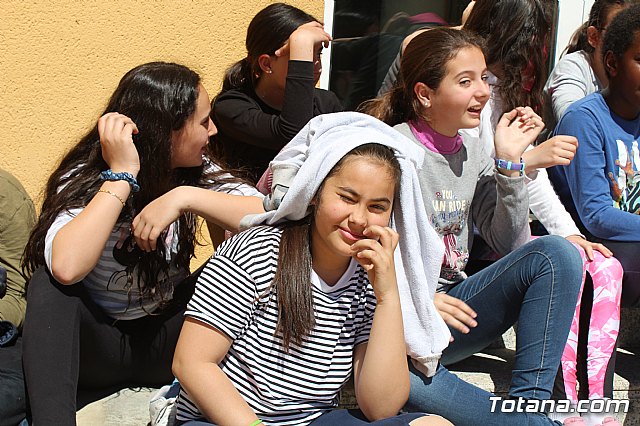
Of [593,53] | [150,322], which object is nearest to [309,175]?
[150,322]

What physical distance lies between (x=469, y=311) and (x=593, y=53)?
159 centimetres

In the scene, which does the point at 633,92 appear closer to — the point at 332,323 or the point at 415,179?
the point at 415,179

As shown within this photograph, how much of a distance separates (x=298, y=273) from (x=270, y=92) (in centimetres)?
117

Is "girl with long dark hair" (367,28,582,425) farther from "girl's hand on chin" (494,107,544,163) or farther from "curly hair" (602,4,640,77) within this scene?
"curly hair" (602,4,640,77)

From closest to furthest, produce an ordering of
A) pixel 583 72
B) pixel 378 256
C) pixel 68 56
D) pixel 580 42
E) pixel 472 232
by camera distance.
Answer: pixel 378 256
pixel 472 232
pixel 68 56
pixel 583 72
pixel 580 42

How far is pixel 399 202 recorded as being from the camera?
241 centimetres

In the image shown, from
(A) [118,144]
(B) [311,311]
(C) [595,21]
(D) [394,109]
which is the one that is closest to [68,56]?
(A) [118,144]

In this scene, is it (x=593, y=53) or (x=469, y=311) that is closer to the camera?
(x=469, y=311)

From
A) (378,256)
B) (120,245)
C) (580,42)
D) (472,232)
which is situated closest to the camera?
(378,256)

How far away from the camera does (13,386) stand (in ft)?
8.05

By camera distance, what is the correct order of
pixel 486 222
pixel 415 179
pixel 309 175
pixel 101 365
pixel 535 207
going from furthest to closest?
1. pixel 535 207
2. pixel 486 222
3. pixel 101 365
4. pixel 415 179
5. pixel 309 175

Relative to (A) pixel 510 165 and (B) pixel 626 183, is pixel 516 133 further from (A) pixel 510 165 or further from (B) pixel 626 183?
(B) pixel 626 183

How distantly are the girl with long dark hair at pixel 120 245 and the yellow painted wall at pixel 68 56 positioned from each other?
901mm

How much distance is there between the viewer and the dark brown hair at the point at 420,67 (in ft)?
9.20
